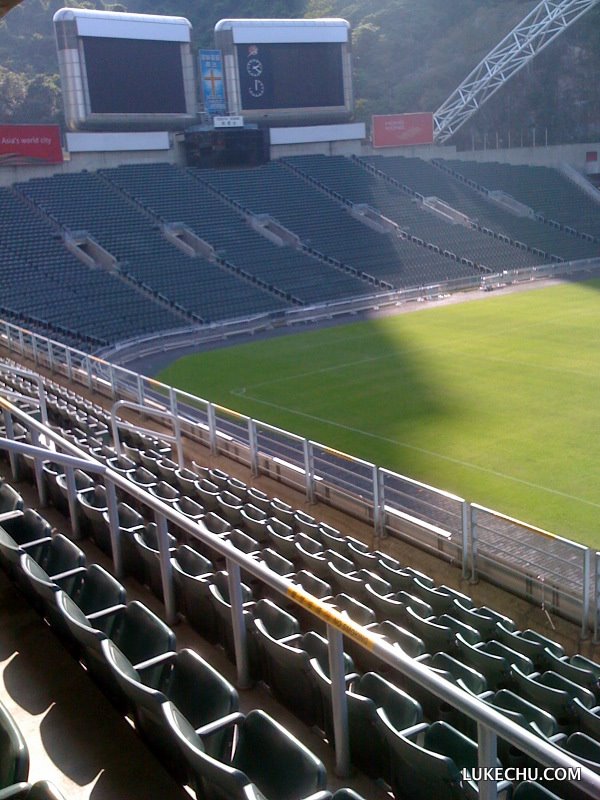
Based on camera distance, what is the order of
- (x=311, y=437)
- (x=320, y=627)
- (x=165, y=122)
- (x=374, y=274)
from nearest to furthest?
(x=320, y=627)
(x=311, y=437)
(x=374, y=274)
(x=165, y=122)

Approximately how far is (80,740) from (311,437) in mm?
14221

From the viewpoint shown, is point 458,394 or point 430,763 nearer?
point 430,763

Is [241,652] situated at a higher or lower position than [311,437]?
higher

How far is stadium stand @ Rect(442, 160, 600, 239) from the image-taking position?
52031mm

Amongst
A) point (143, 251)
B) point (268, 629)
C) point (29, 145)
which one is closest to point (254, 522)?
point (268, 629)

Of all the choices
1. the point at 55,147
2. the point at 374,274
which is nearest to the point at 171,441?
the point at 374,274

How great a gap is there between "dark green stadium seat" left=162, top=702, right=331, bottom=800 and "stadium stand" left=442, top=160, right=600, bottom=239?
5069 cm

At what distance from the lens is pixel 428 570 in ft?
33.3

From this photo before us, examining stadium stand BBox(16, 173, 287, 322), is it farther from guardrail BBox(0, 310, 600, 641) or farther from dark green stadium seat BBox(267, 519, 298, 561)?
dark green stadium seat BBox(267, 519, 298, 561)

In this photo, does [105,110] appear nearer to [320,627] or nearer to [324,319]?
[324,319]

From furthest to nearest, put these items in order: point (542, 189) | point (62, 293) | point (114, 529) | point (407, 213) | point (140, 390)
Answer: point (542, 189) < point (407, 213) < point (62, 293) < point (140, 390) < point (114, 529)

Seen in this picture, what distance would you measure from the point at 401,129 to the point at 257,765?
5408cm

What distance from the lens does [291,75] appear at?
45906mm

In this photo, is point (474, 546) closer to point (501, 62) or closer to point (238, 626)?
point (238, 626)
